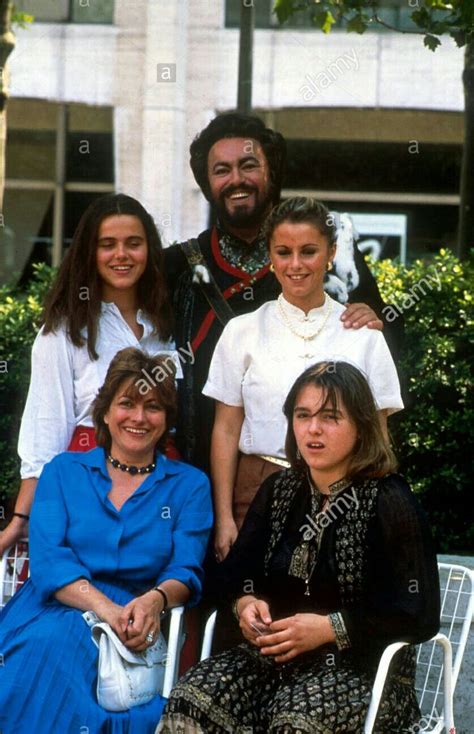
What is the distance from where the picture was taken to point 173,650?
4352 mm

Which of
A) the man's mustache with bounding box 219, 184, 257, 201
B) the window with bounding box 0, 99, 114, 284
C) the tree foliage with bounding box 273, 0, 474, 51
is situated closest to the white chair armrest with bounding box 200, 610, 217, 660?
the man's mustache with bounding box 219, 184, 257, 201

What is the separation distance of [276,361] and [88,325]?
0.66 meters

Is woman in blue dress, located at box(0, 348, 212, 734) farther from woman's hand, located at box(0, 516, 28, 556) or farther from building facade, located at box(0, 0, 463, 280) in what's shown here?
building facade, located at box(0, 0, 463, 280)

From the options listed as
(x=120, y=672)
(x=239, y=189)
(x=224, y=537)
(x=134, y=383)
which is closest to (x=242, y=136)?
(x=239, y=189)

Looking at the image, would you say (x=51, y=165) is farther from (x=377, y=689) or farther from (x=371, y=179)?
(x=377, y=689)

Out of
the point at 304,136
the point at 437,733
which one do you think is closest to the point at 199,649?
the point at 437,733

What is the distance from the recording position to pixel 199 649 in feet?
16.1

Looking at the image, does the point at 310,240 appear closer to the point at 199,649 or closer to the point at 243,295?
the point at 243,295

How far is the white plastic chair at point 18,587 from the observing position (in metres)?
4.34

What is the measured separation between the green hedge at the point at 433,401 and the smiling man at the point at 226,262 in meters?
1.29

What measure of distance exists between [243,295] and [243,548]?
1.01 meters

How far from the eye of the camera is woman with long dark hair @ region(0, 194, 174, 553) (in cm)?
478

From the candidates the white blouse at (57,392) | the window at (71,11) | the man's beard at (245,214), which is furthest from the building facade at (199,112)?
the white blouse at (57,392)

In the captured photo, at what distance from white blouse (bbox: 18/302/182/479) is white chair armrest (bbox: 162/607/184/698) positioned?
719mm
